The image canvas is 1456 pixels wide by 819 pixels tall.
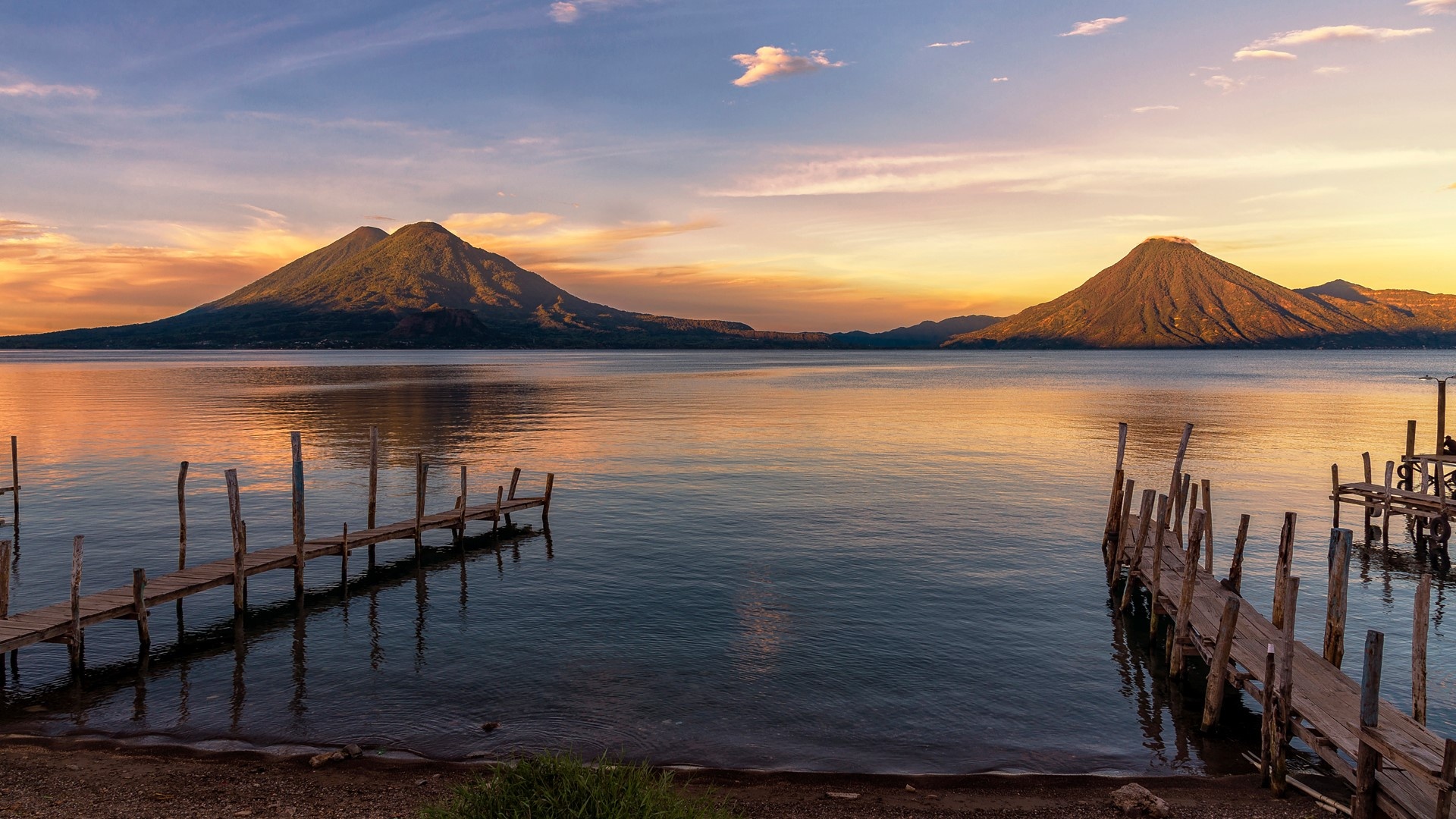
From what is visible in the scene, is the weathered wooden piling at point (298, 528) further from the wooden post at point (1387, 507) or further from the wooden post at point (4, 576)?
the wooden post at point (1387, 507)

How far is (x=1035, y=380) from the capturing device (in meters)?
150

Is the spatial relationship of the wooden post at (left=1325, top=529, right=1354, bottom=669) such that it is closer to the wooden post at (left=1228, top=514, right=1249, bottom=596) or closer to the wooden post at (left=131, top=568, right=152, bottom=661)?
the wooden post at (left=1228, top=514, right=1249, bottom=596)

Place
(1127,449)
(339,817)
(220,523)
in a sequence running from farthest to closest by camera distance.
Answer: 1. (1127,449)
2. (220,523)
3. (339,817)

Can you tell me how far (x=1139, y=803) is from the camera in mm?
12930

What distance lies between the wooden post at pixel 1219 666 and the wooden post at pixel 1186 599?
1.91 m

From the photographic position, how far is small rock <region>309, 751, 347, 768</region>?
46.6 ft

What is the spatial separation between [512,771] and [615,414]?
68853 mm

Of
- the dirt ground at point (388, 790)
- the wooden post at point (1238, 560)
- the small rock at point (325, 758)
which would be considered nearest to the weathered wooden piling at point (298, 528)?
the dirt ground at point (388, 790)

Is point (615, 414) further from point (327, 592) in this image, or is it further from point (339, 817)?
point (339, 817)

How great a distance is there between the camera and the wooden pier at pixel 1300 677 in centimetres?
1169

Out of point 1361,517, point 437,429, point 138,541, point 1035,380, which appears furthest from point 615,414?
point 1035,380

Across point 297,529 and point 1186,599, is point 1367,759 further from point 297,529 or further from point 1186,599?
point 297,529

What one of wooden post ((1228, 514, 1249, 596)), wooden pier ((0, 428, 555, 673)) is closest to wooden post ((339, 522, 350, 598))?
wooden pier ((0, 428, 555, 673))

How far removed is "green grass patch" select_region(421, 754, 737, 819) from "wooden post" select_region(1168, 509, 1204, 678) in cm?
1324
